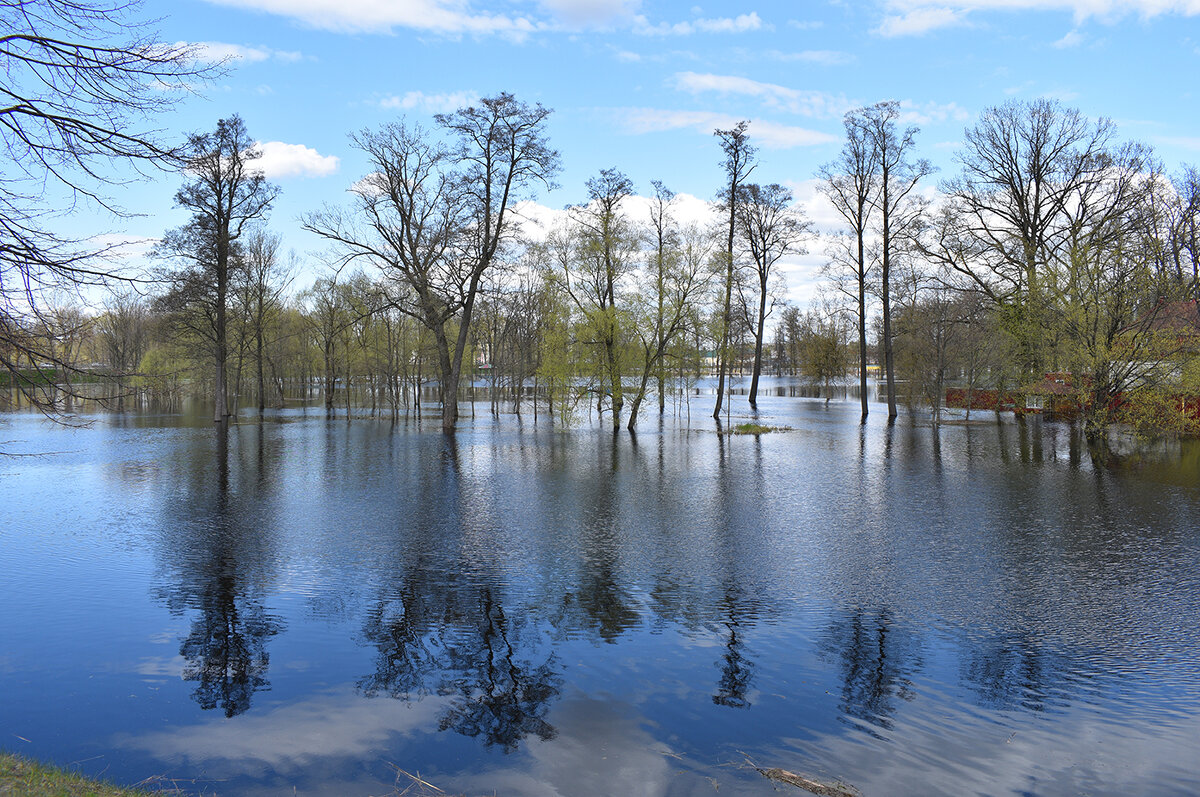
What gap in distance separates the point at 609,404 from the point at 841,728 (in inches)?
1349

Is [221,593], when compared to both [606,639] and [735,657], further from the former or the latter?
[735,657]

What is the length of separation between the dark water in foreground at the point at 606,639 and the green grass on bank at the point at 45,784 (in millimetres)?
504

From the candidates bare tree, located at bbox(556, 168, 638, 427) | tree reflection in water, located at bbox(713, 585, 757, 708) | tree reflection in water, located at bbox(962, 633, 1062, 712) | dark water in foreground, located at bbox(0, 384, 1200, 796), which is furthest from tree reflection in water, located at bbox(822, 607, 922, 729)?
bare tree, located at bbox(556, 168, 638, 427)

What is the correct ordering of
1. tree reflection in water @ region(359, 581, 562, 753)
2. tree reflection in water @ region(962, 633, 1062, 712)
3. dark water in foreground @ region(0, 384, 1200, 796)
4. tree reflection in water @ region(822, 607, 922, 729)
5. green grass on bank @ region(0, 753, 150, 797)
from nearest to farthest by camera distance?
1. green grass on bank @ region(0, 753, 150, 797)
2. dark water in foreground @ region(0, 384, 1200, 796)
3. tree reflection in water @ region(359, 581, 562, 753)
4. tree reflection in water @ region(822, 607, 922, 729)
5. tree reflection in water @ region(962, 633, 1062, 712)

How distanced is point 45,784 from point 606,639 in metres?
5.20

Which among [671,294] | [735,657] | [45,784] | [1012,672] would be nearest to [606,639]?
[735,657]

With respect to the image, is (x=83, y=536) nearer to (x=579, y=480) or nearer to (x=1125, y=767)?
(x=579, y=480)

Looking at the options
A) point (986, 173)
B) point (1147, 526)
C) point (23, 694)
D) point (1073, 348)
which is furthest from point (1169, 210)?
point (23, 694)

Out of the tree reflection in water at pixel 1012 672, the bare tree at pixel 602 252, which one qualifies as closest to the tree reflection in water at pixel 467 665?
the tree reflection in water at pixel 1012 672

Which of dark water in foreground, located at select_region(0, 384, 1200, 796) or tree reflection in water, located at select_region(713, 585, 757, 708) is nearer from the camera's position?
dark water in foreground, located at select_region(0, 384, 1200, 796)

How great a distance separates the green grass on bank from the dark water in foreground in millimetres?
504

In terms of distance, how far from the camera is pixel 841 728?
636 centimetres

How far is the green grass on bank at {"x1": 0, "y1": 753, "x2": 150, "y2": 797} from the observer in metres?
4.70

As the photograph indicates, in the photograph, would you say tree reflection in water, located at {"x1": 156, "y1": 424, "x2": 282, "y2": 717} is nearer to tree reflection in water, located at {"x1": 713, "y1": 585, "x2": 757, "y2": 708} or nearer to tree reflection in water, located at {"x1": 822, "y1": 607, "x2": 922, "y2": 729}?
tree reflection in water, located at {"x1": 713, "y1": 585, "x2": 757, "y2": 708}
